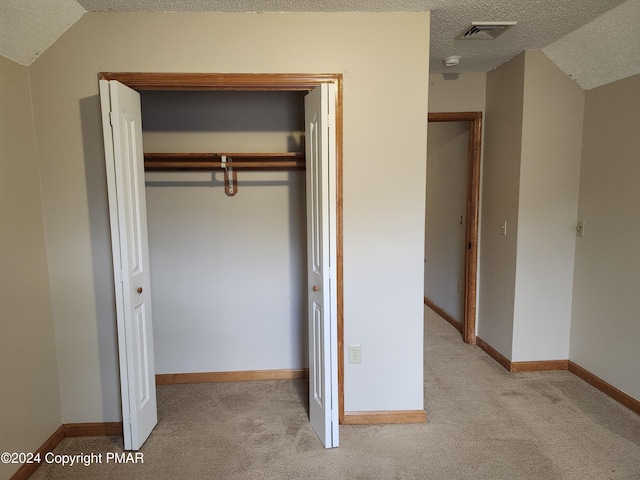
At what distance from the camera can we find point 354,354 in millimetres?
2316

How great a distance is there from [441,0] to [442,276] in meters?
3.15

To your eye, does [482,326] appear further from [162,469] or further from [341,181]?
[162,469]

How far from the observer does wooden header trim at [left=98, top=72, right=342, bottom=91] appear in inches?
81.3

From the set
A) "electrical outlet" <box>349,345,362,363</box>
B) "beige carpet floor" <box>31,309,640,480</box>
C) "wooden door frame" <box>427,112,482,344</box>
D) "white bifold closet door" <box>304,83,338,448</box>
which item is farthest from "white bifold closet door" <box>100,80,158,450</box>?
"wooden door frame" <box>427,112,482,344</box>

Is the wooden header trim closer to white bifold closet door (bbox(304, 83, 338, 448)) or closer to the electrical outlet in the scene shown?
white bifold closet door (bbox(304, 83, 338, 448))

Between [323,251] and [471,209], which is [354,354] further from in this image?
[471,209]

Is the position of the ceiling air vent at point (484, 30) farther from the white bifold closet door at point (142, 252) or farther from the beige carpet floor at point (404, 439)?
the beige carpet floor at point (404, 439)

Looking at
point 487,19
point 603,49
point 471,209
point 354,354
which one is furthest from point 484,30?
point 354,354

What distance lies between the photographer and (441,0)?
2002 millimetres

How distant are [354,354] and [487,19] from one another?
2.17m

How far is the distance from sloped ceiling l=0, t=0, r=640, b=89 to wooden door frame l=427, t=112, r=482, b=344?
2.12 feet

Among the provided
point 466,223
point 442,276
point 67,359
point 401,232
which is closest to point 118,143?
point 67,359

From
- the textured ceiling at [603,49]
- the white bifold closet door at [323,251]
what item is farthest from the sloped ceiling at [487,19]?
the white bifold closet door at [323,251]

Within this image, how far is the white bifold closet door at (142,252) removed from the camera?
1.93m
